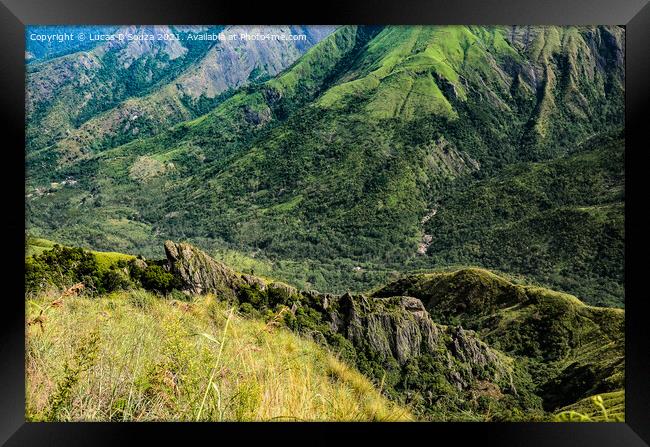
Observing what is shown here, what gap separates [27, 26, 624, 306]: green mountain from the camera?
78.5 ft

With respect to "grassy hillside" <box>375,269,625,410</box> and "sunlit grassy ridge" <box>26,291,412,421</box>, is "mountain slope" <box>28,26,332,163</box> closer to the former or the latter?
"grassy hillside" <box>375,269,625,410</box>

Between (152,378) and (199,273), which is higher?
(152,378)

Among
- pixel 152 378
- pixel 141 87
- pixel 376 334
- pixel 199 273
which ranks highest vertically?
pixel 141 87

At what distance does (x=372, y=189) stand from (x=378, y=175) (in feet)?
5.08

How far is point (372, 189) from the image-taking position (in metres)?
30.1

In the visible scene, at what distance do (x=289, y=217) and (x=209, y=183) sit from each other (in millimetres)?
4641

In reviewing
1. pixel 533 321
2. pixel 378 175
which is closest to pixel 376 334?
pixel 533 321

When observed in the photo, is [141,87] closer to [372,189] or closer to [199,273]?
[372,189]

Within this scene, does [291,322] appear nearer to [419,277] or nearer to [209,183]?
[419,277]
